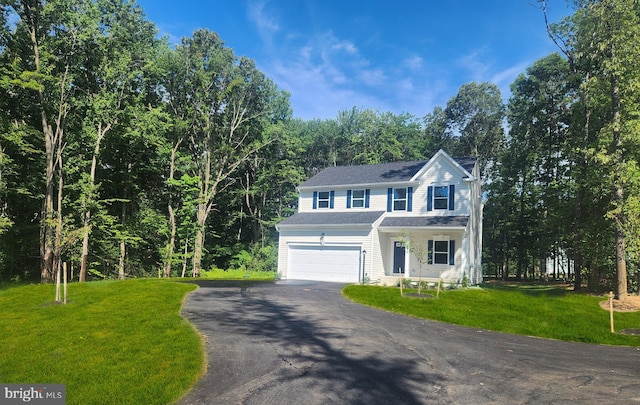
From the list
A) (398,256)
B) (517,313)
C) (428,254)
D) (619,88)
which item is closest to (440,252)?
(428,254)

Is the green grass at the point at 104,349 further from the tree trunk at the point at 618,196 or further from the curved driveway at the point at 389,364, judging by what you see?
the tree trunk at the point at 618,196

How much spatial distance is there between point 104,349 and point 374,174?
22315 millimetres

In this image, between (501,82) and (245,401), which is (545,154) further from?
(245,401)

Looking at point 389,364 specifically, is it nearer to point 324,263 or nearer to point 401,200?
point 324,263

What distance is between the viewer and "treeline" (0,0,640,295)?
21.3m

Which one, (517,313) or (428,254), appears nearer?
(517,313)

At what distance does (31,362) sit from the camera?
7332mm

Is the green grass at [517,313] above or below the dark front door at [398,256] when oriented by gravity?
below

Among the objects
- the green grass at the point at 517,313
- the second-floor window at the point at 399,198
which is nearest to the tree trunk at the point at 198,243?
the second-floor window at the point at 399,198

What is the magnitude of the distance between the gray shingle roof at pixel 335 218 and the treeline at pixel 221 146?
8703 mm

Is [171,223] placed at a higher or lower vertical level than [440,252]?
higher

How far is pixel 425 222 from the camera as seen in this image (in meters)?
23.7

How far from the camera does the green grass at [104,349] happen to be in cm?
612

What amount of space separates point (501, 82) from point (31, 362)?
158ft
